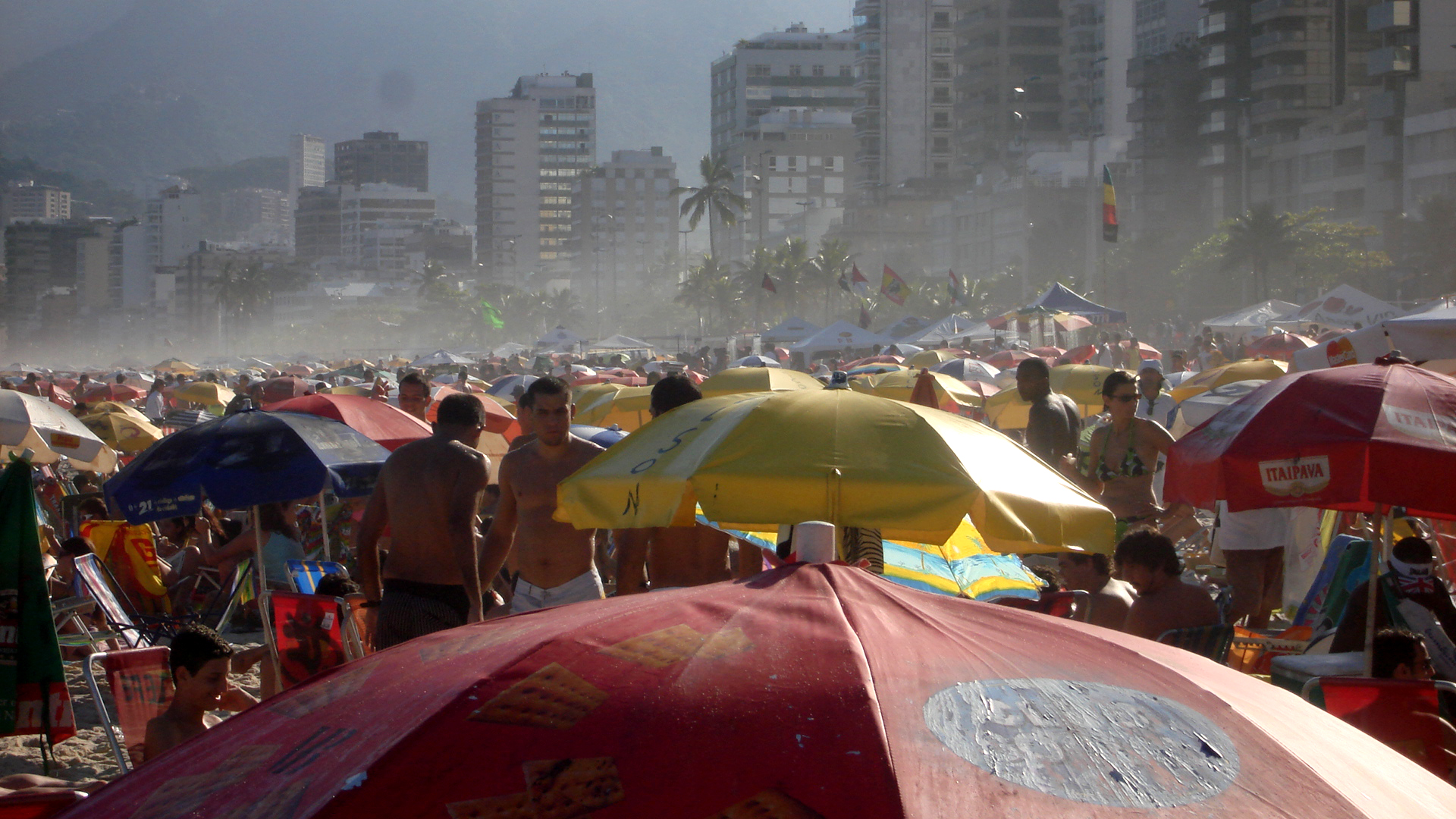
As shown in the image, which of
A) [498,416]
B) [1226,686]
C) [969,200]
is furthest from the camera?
[969,200]

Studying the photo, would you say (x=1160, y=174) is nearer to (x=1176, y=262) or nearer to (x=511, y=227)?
(x=1176, y=262)

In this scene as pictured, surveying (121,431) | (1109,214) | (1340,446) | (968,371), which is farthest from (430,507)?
(1109,214)

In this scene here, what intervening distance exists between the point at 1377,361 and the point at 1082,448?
3.52 meters

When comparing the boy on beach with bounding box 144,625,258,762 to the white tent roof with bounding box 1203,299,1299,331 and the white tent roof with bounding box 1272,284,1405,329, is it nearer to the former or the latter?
the white tent roof with bounding box 1272,284,1405,329

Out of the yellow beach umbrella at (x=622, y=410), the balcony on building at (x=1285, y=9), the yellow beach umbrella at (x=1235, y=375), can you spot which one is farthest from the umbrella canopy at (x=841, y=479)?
the balcony on building at (x=1285, y=9)

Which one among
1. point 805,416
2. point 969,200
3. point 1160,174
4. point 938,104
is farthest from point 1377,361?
point 938,104

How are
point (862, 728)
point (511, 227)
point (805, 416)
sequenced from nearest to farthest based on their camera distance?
1. point (862, 728)
2. point (805, 416)
3. point (511, 227)

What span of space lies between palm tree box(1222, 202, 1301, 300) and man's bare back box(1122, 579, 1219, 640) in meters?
59.1

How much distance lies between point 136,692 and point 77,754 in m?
1.59

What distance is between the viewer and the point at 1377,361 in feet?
14.8

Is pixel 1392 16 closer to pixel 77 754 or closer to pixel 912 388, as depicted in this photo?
pixel 912 388

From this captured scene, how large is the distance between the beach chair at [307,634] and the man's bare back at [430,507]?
0.31 meters

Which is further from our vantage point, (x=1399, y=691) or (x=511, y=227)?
(x=511, y=227)

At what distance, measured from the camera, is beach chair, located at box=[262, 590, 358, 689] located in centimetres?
506
